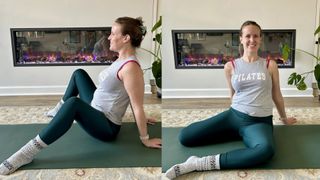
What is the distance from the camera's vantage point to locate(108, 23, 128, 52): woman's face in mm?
1662

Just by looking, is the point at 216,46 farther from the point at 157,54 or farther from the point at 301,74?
the point at 301,74

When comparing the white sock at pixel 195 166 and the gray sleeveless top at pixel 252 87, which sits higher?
the gray sleeveless top at pixel 252 87

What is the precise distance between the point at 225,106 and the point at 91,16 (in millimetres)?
841

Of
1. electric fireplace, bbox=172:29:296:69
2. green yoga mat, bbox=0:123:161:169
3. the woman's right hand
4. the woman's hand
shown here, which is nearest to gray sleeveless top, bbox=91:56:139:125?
green yoga mat, bbox=0:123:161:169

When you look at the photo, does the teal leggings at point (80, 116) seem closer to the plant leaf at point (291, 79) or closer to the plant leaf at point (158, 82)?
the plant leaf at point (158, 82)

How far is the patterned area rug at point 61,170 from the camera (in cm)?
157

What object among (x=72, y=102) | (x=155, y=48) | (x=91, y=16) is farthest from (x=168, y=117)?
(x=91, y=16)

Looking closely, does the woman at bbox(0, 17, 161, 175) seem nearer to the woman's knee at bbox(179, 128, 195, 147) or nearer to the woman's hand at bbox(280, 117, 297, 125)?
the woman's knee at bbox(179, 128, 195, 147)

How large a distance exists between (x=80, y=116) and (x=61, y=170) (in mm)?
283

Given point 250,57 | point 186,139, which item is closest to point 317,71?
point 250,57

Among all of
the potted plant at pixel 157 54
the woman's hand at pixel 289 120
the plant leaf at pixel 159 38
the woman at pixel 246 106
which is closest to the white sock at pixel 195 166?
the woman at pixel 246 106

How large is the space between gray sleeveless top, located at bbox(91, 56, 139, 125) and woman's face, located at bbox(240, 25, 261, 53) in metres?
0.65

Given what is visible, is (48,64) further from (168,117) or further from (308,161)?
(308,161)

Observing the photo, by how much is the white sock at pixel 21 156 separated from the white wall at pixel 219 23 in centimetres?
65
